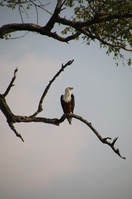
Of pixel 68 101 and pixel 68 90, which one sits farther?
pixel 68 90

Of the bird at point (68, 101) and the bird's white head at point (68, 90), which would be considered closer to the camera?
the bird at point (68, 101)

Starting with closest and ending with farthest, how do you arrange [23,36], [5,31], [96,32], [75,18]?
[5,31] → [23,36] → [96,32] → [75,18]

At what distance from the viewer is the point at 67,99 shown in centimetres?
808

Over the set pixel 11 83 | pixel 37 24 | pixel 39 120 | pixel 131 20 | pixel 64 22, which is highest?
pixel 131 20

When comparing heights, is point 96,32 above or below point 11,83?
above

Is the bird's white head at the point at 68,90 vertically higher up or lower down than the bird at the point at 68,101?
higher up

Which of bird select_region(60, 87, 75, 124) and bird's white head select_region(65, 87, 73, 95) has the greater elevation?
bird's white head select_region(65, 87, 73, 95)

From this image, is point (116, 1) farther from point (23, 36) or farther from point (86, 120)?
point (86, 120)

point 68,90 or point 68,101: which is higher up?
point 68,90

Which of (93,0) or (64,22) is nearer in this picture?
(64,22)

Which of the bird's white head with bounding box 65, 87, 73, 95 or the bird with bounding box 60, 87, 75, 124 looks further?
the bird's white head with bounding box 65, 87, 73, 95

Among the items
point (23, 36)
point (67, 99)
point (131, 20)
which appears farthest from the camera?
point (67, 99)

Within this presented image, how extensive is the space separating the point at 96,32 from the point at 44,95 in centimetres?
338

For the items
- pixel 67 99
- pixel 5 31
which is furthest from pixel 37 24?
pixel 67 99
